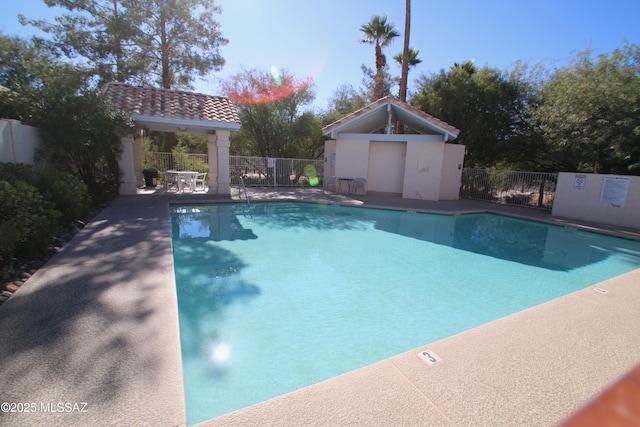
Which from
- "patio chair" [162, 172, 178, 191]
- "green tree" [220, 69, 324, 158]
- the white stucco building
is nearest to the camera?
"patio chair" [162, 172, 178, 191]

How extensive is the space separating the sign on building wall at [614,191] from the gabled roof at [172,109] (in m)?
13.9

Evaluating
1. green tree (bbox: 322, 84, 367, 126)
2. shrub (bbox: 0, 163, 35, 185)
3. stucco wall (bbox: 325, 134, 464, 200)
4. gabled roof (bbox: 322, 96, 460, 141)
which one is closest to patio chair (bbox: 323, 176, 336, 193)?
stucco wall (bbox: 325, 134, 464, 200)

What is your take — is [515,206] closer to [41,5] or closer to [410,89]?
[410,89]

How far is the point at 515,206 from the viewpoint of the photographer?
15.8 metres

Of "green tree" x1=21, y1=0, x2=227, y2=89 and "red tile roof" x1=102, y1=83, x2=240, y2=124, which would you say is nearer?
"red tile roof" x1=102, y1=83, x2=240, y2=124

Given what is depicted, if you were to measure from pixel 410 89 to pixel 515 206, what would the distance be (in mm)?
10293

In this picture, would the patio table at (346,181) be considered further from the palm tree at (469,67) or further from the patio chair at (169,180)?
the palm tree at (469,67)

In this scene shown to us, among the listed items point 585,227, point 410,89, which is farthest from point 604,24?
point 410,89

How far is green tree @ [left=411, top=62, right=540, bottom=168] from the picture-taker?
1750 centimetres

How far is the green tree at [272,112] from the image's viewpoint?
2112cm

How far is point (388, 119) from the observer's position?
16062mm


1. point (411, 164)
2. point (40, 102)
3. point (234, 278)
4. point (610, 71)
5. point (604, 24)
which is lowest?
point (234, 278)

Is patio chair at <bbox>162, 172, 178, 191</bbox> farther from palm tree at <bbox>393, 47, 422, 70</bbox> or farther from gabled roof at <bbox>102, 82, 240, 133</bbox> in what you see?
A: palm tree at <bbox>393, 47, 422, 70</bbox>

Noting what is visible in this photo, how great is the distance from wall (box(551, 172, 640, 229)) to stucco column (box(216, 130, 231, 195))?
1337 cm
